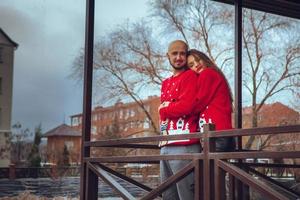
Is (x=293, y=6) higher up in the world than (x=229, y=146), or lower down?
higher up

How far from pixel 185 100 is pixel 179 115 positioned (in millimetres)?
92

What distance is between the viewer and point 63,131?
5223 millimetres

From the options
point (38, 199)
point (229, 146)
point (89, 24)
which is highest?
point (89, 24)

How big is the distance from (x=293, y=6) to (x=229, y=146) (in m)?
3.05

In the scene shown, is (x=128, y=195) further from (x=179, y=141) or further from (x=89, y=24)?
(x=89, y=24)

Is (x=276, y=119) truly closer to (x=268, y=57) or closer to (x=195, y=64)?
(x=268, y=57)

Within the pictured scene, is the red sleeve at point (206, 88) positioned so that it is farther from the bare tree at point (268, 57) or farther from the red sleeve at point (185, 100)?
the bare tree at point (268, 57)

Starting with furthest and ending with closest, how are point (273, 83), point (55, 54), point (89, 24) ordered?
point (273, 83)
point (55, 54)
point (89, 24)

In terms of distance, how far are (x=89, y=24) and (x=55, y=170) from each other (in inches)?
88.6

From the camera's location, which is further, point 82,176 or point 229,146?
point 82,176

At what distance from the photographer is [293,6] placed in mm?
4977

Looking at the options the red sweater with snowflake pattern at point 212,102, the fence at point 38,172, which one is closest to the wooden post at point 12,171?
the fence at point 38,172

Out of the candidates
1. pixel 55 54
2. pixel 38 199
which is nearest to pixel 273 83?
pixel 55 54

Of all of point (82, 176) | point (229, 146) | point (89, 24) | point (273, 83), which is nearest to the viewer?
point (229, 146)
